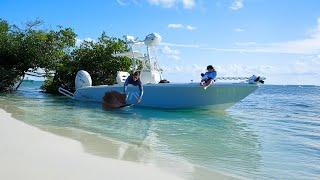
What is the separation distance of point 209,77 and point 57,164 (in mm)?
11726

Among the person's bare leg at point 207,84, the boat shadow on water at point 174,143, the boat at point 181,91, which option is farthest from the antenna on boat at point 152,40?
the boat shadow on water at point 174,143

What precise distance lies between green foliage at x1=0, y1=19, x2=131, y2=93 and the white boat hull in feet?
31.4

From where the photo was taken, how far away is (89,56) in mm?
29734

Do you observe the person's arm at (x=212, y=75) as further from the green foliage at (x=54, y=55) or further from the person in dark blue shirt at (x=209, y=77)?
the green foliage at (x=54, y=55)

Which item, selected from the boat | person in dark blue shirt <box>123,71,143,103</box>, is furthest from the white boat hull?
person in dark blue shirt <box>123,71,143,103</box>

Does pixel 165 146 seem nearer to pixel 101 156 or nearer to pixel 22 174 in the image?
pixel 101 156

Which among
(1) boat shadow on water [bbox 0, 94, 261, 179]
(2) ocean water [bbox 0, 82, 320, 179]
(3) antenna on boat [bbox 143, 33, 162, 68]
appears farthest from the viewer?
(3) antenna on boat [bbox 143, 33, 162, 68]

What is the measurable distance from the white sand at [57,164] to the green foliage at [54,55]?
2108cm

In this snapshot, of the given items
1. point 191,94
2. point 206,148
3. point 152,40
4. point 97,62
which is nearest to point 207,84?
point 191,94

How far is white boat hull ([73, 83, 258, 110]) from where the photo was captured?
1703 centimetres

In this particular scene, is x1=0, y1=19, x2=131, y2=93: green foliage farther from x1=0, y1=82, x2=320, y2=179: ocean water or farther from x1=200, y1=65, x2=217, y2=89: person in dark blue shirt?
x1=0, y1=82, x2=320, y2=179: ocean water

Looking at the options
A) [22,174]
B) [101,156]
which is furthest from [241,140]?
[22,174]

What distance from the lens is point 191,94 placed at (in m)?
17.5

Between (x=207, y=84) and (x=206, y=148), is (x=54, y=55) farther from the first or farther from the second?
(x=206, y=148)
